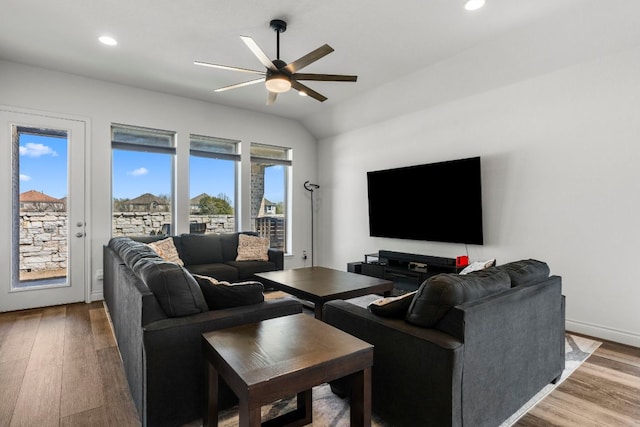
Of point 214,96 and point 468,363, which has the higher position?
point 214,96

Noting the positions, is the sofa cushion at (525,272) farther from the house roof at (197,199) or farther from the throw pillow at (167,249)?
the house roof at (197,199)

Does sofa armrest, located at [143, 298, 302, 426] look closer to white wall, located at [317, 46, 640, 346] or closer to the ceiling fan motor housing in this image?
the ceiling fan motor housing

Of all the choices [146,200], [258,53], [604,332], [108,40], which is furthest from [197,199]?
[604,332]

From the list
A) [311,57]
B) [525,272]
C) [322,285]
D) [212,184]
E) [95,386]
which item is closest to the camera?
[525,272]

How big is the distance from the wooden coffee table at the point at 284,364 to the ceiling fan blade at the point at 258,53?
77.5 inches

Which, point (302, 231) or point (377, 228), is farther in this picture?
point (302, 231)

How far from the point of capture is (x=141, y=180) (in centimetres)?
505

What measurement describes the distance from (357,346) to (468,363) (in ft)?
1.80

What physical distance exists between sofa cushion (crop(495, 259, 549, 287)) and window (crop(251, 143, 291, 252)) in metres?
4.57

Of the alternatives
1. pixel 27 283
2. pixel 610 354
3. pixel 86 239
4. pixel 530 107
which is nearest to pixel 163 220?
pixel 86 239

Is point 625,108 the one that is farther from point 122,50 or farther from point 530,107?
point 122,50

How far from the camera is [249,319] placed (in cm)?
200

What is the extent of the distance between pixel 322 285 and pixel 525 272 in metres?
1.76

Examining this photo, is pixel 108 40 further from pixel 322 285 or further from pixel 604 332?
pixel 604 332
